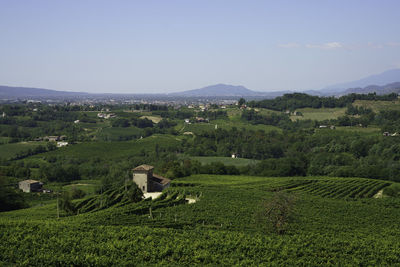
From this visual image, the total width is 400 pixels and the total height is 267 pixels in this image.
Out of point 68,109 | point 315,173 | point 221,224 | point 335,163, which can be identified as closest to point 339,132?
point 335,163

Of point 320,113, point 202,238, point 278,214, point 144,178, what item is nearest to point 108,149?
point 144,178

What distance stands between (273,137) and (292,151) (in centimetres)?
1364

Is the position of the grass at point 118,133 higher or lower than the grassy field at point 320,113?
lower

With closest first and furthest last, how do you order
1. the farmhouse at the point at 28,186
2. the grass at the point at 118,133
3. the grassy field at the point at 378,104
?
the farmhouse at the point at 28,186 → the grass at the point at 118,133 → the grassy field at the point at 378,104

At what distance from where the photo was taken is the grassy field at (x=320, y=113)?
5587 inches

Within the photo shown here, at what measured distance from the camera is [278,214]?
92.0ft

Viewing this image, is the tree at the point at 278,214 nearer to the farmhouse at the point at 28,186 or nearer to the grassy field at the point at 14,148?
the farmhouse at the point at 28,186

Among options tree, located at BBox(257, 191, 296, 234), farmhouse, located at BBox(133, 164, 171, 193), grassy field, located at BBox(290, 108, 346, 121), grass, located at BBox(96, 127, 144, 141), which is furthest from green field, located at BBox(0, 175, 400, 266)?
grassy field, located at BBox(290, 108, 346, 121)

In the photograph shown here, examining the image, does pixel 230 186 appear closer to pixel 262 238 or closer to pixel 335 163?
pixel 262 238

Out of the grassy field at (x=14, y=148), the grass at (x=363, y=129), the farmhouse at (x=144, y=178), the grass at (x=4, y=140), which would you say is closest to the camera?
the farmhouse at (x=144, y=178)

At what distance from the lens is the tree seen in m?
27.8

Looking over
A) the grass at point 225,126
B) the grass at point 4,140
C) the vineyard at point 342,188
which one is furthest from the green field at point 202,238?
the grass at point 225,126

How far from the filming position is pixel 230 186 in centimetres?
5406

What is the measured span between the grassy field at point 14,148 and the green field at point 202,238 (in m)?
59.5
